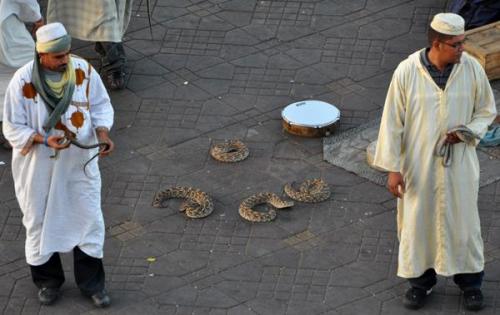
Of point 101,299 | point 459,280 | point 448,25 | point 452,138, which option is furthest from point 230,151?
point 448,25

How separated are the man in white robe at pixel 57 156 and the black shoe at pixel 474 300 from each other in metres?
2.42

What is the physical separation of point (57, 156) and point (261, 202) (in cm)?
223

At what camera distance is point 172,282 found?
10.1 m

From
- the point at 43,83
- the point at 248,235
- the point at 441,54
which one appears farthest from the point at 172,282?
the point at 441,54

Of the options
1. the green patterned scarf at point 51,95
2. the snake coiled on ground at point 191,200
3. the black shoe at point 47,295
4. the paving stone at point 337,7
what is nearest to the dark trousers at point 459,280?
the snake coiled on ground at point 191,200

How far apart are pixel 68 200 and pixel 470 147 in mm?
2603

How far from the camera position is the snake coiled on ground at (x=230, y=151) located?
11.7 meters

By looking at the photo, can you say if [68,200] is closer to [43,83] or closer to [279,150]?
[43,83]

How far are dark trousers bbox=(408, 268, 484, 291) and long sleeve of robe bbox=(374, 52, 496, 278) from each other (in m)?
0.09

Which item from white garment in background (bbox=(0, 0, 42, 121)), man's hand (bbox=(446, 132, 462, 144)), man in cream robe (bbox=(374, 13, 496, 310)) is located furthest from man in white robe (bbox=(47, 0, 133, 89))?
man's hand (bbox=(446, 132, 462, 144))

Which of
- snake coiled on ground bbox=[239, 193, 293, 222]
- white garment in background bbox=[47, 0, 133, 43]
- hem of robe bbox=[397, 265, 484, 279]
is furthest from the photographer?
white garment in background bbox=[47, 0, 133, 43]

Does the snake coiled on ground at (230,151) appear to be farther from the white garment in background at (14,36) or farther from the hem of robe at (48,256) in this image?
the hem of robe at (48,256)

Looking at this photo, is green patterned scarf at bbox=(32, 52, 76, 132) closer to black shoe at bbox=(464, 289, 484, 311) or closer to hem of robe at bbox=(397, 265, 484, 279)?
hem of robe at bbox=(397, 265, 484, 279)

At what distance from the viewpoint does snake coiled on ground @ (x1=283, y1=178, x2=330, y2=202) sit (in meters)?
11.1
